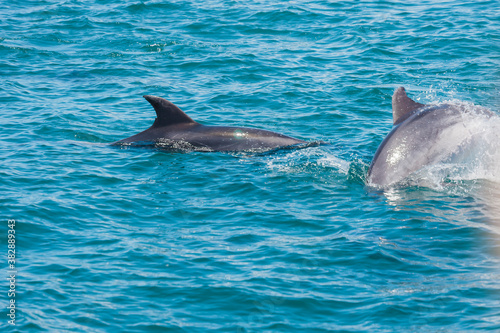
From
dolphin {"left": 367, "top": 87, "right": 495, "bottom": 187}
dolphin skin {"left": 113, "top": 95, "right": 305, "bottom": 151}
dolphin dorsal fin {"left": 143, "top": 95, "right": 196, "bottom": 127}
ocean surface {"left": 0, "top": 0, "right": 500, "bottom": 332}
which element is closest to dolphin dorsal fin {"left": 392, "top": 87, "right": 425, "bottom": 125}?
dolphin {"left": 367, "top": 87, "right": 495, "bottom": 187}

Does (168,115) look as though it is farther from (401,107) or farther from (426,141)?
(426,141)

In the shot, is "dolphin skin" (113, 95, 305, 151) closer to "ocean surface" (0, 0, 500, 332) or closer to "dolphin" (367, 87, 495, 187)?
"ocean surface" (0, 0, 500, 332)

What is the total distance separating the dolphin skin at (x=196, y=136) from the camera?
56.0 ft

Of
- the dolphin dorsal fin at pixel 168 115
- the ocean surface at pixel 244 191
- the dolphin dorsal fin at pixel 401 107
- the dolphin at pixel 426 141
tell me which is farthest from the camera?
the dolphin dorsal fin at pixel 168 115

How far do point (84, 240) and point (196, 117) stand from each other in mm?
8346

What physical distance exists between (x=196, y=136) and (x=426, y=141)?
606 centimetres

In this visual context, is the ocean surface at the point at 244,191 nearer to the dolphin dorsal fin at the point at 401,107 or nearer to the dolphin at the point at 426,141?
the dolphin at the point at 426,141

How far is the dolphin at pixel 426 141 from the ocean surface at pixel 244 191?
305 mm

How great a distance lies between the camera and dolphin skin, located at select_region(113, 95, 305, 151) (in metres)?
17.1

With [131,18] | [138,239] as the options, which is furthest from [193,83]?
[138,239]

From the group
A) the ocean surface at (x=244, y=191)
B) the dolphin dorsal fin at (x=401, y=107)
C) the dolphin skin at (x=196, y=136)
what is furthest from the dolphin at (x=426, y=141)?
the dolphin skin at (x=196, y=136)

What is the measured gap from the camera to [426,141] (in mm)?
13750

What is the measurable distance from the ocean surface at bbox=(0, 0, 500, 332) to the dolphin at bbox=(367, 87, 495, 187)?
0.31 m

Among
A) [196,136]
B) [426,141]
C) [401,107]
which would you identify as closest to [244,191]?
[196,136]
